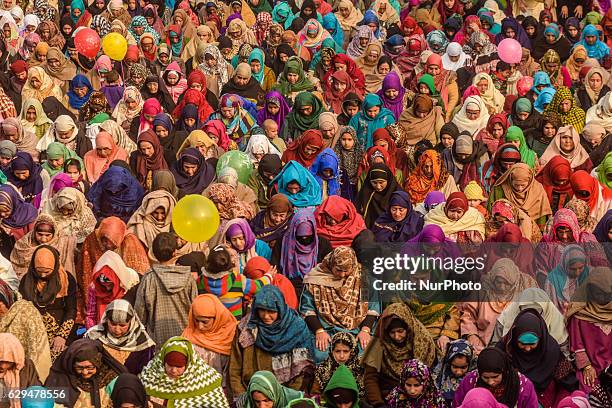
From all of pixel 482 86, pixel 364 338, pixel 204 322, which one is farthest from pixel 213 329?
pixel 482 86

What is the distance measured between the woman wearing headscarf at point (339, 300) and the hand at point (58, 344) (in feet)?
5.19

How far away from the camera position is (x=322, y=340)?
412 inches

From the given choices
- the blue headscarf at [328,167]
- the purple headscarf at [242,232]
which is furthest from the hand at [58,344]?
the blue headscarf at [328,167]

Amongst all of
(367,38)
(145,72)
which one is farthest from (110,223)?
(367,38)

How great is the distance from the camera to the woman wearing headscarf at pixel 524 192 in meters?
13.1

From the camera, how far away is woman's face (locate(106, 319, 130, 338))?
10.3 meters

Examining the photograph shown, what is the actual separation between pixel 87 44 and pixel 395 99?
11.7ft

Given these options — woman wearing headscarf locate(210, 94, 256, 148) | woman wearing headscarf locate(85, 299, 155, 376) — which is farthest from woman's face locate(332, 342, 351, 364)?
woman wearing headscarf locate(210, 94, 256, 148)

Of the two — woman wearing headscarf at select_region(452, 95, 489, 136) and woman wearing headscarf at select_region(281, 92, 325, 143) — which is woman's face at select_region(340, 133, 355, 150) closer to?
woman wearing headscarf at select_region(281, 92, 325, 143)

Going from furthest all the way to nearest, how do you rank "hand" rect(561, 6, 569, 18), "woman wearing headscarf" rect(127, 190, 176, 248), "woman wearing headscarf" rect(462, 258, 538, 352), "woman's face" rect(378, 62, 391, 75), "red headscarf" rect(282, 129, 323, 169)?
"hand" rect(561, 6, 569, 18) < "woman's face" rect(378, 62, 391, 75) < "red headscarf" rect(282, 129, 323, 169) < "woman wearing headscarf" rect(127, 190, 176, 248) < "woman wearing headscarf" rect(462, 258, 538, 352)

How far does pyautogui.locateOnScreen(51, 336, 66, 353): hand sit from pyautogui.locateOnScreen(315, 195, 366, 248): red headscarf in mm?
2428

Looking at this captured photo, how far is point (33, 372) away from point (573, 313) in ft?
11.4

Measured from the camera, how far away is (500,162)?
14.1m

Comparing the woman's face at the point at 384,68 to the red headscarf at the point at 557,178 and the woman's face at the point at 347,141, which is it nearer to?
the woman's face at the point at 347,141
